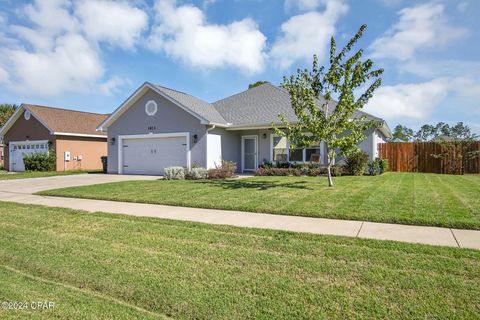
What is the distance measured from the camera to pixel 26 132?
82.6 feet

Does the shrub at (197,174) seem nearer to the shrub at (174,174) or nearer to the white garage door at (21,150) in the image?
the shrub at (174,174)

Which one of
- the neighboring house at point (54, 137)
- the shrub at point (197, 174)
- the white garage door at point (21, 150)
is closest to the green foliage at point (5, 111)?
the neighboring house at point (54, 137)

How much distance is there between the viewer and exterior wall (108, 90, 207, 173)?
55.4 ft

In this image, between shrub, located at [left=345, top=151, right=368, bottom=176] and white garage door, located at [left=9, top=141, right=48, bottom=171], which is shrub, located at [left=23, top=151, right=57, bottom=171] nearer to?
white garage door, located at [left=9, top=141, right=48, bottom=171]

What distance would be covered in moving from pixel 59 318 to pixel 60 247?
231 centimetres

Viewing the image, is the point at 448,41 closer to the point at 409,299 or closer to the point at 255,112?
the point at 255,112

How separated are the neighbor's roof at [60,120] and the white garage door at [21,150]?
1.65 metres

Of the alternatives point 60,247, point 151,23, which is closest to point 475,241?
point 60,247

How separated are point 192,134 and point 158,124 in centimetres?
264

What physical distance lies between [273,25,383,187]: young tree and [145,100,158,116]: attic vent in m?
9.72

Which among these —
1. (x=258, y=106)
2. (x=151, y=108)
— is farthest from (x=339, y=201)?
(x=151, y=108)

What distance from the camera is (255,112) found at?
19.0 meters

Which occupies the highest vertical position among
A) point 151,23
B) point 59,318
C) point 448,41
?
point 151,23

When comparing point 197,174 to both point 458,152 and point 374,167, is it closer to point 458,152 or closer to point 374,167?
point 374,167
